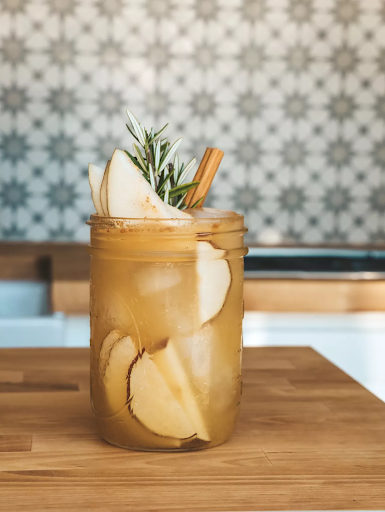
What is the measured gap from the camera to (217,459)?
0.49m

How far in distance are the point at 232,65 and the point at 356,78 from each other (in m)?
0.49

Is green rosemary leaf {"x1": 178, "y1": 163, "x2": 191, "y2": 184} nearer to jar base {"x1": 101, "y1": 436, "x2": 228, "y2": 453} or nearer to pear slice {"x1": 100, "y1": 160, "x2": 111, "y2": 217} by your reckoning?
pear slice {"x1": 100, "y1": 160, "x2": 111, "y2": 217}

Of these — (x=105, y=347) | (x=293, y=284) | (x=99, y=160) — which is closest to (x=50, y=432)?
(x=105, y=347)

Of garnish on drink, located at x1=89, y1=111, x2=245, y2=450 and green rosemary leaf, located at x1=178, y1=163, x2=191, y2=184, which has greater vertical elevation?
green rosemary leaf, located at x1=178, y1=163, x2=191, y2=184

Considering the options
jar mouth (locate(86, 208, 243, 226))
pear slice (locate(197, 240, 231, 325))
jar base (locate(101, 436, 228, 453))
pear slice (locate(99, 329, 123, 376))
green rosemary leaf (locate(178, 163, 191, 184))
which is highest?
green rosemary leaf (locate(178, 163, 191, 184))

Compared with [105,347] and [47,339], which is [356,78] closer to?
[47,339]

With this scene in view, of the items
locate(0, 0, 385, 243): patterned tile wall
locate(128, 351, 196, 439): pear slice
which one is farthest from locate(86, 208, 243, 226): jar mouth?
locate(0, 0, 385, 243): patterned tile wall

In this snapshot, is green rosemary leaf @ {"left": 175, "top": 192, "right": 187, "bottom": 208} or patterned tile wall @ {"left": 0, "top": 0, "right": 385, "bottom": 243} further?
patterned tile wall @ {"left": 0, "top": 0, "right": 385, "bottom": 243}

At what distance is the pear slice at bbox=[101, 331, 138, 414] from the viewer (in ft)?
1.62

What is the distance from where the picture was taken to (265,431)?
0.56 metres

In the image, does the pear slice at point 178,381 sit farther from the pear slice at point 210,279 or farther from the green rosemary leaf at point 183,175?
the green rosemary leaf at point 183,175

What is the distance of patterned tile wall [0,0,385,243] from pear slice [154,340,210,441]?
1.96m

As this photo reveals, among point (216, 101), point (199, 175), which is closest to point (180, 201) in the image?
point (199, 175)

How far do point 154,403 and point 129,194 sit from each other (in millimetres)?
162
